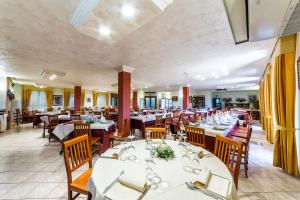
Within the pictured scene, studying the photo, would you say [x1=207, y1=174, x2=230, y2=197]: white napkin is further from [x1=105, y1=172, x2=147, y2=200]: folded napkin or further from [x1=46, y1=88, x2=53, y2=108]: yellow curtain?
[x1=46, y1=88, x2=53, y2=108]: yellow curtain

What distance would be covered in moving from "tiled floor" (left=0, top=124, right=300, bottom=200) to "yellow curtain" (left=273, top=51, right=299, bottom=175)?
0.27m

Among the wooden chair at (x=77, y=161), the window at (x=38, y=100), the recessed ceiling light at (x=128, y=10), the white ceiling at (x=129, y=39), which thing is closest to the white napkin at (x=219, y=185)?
the wooden chair at (x=77, y=161)

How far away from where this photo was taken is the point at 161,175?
4.17 feet

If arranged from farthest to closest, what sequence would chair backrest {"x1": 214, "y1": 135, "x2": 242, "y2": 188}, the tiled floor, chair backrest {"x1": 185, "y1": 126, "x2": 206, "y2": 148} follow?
chair backrest {"x1": 185, "y1": 126, "x2": 206, "y2": 148} → the tiled floor → chair backrest {"x1": 214, "y1": 135, "x2": 242, "y2": 188}

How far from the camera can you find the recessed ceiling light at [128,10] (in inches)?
67.3

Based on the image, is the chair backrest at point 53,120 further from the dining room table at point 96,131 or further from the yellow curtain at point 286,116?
the yellow curtain at point 286,116

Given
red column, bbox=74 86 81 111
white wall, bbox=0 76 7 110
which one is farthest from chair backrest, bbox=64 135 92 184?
white wall, bbox=0 76 7 110

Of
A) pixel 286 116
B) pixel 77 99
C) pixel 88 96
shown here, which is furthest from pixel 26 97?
pixel 286 116

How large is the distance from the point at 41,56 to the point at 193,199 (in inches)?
206

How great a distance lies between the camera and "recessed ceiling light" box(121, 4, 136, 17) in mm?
1709

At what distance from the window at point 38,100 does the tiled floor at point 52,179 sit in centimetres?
894

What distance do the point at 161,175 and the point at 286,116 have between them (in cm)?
334

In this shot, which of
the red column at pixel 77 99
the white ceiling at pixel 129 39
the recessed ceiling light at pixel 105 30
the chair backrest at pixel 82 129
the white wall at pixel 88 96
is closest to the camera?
the white ceiling at pixel 129 39

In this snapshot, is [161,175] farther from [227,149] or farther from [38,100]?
[38,100]
